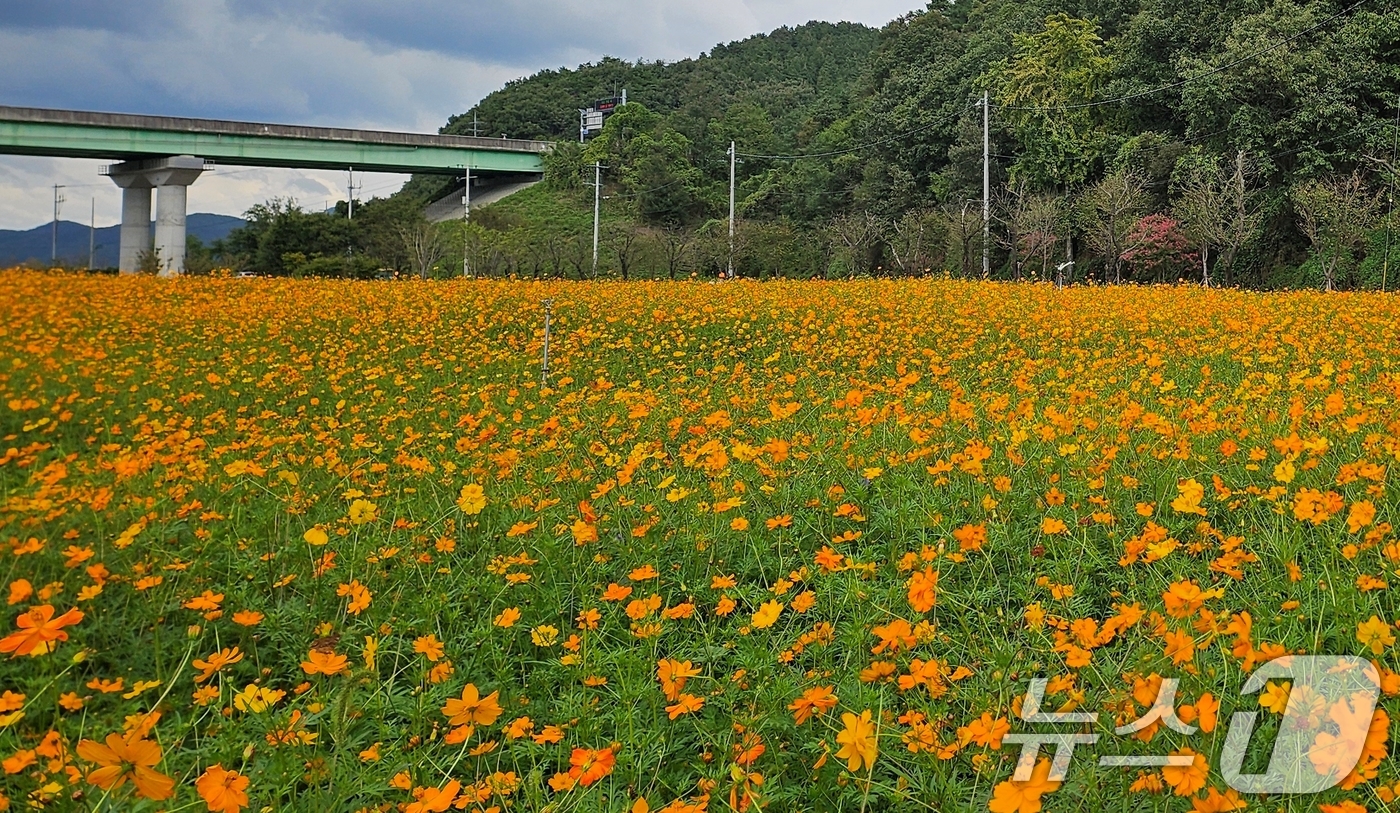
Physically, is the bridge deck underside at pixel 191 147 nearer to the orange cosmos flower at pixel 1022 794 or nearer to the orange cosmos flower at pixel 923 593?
the orange cosmos flower at pixel 923 593

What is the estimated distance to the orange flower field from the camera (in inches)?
56.4

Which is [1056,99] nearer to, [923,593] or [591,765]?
[923,593]

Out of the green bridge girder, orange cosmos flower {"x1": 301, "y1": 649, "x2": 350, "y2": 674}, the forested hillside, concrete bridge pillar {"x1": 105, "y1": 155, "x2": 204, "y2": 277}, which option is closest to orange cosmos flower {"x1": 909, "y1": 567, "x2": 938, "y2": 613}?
orange cosmos flower {"x1": 301, "y1": 649, "x2": 350, "y2": 674}

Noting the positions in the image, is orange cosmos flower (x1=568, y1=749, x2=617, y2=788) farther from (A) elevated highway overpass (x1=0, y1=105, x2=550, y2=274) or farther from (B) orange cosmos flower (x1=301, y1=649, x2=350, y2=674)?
(A) elevated highway overpass (x1=0, y1=105, x2=550, y2=274)

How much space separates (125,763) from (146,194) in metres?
2.49

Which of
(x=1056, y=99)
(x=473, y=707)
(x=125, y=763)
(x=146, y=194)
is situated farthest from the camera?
(x=1056, y=99)

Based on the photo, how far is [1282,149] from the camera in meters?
19.8

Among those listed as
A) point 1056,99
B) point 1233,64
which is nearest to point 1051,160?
point 1056,99

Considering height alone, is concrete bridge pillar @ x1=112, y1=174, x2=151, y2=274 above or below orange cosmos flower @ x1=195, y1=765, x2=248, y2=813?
above

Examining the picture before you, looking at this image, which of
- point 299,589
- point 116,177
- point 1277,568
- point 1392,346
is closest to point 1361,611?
point 1277,568

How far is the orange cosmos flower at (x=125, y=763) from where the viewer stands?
1032 millimetres

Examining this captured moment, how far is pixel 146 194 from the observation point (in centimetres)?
301

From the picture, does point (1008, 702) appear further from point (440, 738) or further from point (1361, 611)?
Answer: point (440, 738)

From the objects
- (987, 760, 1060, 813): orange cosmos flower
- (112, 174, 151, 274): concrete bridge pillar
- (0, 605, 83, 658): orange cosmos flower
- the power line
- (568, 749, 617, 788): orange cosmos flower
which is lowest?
(568, 749, 617, 788): orange cosmos flower
